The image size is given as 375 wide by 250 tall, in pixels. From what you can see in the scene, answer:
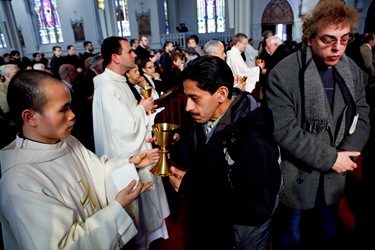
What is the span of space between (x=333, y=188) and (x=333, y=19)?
3.67ft

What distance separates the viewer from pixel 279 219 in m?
2.31

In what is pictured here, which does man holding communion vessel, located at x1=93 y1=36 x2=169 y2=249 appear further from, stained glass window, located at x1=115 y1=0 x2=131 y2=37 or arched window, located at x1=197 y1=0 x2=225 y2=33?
arched window, located at x1=197 y1=0 x2=225 y2=33

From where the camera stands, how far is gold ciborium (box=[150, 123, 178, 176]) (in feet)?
5.53

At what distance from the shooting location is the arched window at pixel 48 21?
69.7 ft

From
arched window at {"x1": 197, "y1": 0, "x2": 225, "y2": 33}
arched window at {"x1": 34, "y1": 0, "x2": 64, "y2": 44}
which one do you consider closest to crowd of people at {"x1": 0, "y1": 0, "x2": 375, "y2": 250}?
arched window at {"x1": 197, "y1": 0, "x2": 225, "y2": 33}

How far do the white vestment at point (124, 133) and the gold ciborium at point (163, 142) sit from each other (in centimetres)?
73

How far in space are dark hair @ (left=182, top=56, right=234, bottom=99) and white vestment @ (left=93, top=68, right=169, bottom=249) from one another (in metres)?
1.19

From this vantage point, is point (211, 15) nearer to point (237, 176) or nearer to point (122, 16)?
point (122, 16)

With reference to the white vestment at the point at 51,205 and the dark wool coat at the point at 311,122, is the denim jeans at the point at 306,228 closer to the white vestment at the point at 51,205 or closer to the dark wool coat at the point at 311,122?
the dark wool coat at the point at 311,122

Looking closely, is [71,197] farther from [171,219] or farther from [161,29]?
[161,29]

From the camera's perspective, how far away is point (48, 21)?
21516mm

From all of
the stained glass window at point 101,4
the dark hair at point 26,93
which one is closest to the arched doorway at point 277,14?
the stained glass window at point 101,4

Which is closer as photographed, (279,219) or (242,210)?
(242,210)

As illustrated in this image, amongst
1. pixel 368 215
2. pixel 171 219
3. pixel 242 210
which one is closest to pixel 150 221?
pixel 171 219
